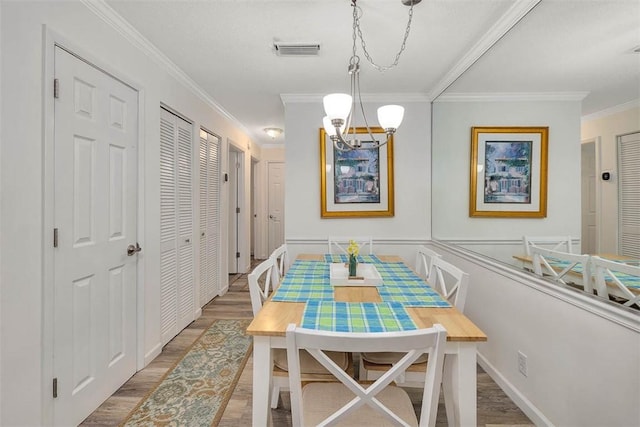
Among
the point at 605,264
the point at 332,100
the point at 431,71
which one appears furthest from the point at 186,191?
the point at 605,264

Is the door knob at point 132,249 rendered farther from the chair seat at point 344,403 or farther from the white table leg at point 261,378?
the chair seat at point 344,403

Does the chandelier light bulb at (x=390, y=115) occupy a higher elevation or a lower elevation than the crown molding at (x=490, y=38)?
lower

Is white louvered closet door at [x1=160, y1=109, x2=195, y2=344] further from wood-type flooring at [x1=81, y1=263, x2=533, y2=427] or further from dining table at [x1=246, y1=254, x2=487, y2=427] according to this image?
dining table at [x1=246, y1=254, x2=487, y2=427]

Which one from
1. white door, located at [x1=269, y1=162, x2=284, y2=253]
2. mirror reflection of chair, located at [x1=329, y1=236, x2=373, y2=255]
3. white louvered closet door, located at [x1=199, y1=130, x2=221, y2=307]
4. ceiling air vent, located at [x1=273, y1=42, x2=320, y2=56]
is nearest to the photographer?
ceiling air vent, located at [x1=273, y1=42, x2=320, y2=56]

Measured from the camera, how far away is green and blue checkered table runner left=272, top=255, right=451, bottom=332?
1.29 m

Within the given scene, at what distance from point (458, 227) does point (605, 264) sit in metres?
1.50

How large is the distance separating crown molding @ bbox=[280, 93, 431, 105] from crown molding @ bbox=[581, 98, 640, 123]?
2.03 m

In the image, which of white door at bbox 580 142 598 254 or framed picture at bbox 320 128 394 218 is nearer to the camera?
white door at bbox 580 142 598 254

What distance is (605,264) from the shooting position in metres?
1.28

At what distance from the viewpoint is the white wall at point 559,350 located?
1.20 metres

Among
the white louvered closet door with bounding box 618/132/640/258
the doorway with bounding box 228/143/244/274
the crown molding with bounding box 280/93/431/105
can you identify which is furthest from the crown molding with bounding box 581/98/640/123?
the doorway with bounding box 228/143/244/274

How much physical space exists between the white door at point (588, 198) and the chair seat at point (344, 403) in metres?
1.07

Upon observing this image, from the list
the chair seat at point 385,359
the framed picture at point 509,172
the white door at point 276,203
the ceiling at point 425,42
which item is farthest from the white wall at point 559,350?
the white door at point 276,203

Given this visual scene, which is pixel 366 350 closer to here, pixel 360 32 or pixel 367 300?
pixel 367 300
